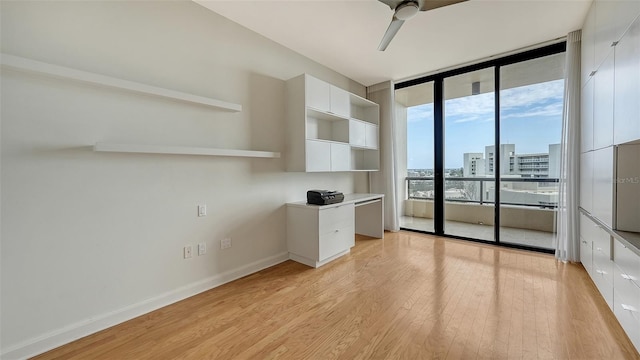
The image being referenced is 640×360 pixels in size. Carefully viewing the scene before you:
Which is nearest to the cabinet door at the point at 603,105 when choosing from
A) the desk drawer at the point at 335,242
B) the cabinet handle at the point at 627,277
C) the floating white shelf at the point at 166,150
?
the cabinet handle at the point at 627,277

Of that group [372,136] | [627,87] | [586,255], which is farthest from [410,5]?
[586,255]

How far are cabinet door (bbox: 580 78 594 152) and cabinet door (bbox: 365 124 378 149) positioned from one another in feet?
8.37

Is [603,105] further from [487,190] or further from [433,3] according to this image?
[487,190]

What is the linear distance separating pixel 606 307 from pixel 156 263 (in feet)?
12.4

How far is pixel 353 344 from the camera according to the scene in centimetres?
164

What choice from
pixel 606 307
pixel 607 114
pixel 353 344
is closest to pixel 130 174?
pixel 353 344

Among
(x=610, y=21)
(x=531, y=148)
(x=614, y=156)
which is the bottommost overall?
(x=614, y=156)

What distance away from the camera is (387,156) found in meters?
4.50

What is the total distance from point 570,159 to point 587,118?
0.55 m

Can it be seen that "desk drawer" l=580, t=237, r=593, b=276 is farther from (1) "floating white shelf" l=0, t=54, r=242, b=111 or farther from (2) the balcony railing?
(1) "floating white shelf" l=0, t=54, r=242, b=111

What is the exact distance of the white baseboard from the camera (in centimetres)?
156

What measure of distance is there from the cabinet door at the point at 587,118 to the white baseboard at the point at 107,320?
3.89m

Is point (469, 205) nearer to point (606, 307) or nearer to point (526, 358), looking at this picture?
point (606, 307)

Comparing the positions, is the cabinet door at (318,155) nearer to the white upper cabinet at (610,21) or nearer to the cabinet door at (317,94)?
the cabinet door at (317,94)
